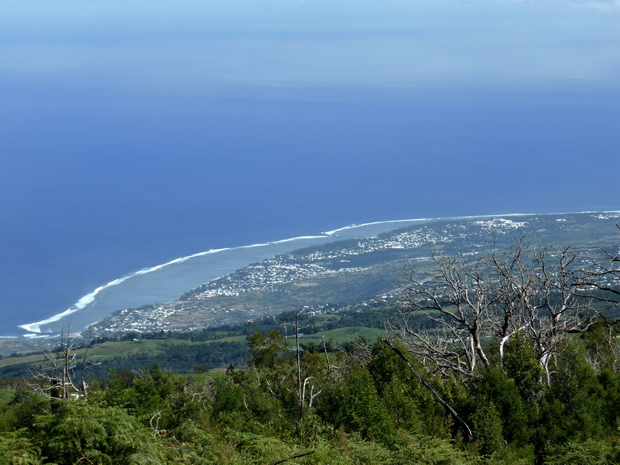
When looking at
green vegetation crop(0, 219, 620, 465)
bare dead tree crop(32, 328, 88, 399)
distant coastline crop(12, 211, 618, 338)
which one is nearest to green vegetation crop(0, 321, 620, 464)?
green vegetation crop(0, 219, 620, 465)

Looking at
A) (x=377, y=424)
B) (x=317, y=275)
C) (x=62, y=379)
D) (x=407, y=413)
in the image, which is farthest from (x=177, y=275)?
(x=377, y=424)

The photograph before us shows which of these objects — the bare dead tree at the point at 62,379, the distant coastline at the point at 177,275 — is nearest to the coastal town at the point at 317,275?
the distant coastline at the point at 177,275

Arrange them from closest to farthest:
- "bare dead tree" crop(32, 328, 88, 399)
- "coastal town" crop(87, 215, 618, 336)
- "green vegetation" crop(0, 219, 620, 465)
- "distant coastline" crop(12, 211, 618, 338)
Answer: "green vegetation" crop(0, 219, 620, 465)
"bare dead tree" crop(32, 328, 88, 399)
"coastal town" crop(87, 215, 618, 336)
"distant coastline" crop(12, 211, 618, 338)

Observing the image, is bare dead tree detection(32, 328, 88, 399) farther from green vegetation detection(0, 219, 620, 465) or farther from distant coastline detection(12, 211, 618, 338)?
distant coastline detection(12, 211, 618, 338)

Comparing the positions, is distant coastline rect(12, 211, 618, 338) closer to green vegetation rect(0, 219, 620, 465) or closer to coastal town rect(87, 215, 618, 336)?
coastal town rect(87, 215, 618, 336)

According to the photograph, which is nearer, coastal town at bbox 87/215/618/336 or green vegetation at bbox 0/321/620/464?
green vegetation at bbox 0/321/620/464

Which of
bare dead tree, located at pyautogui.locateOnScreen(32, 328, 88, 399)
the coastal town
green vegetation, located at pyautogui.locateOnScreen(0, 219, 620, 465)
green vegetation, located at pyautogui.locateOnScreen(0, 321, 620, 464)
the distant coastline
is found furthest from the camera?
Result: the distant coastline

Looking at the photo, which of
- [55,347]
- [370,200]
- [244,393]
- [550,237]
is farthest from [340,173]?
[244,393]

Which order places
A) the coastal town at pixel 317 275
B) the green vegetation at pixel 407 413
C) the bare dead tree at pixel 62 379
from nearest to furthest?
the green vegetation at pixel 407 413 < the bare dead tree at pixel 62 379 < the coastal town at pixel 317 275

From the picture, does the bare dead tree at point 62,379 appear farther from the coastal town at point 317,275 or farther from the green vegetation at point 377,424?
the coastal town at point 317,275

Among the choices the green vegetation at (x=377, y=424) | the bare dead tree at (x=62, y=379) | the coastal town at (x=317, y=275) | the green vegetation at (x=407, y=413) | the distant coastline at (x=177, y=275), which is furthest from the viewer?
the distant coastline at (x=177, y=275)

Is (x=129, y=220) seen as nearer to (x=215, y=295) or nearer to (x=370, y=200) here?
(x=370, y=200)
